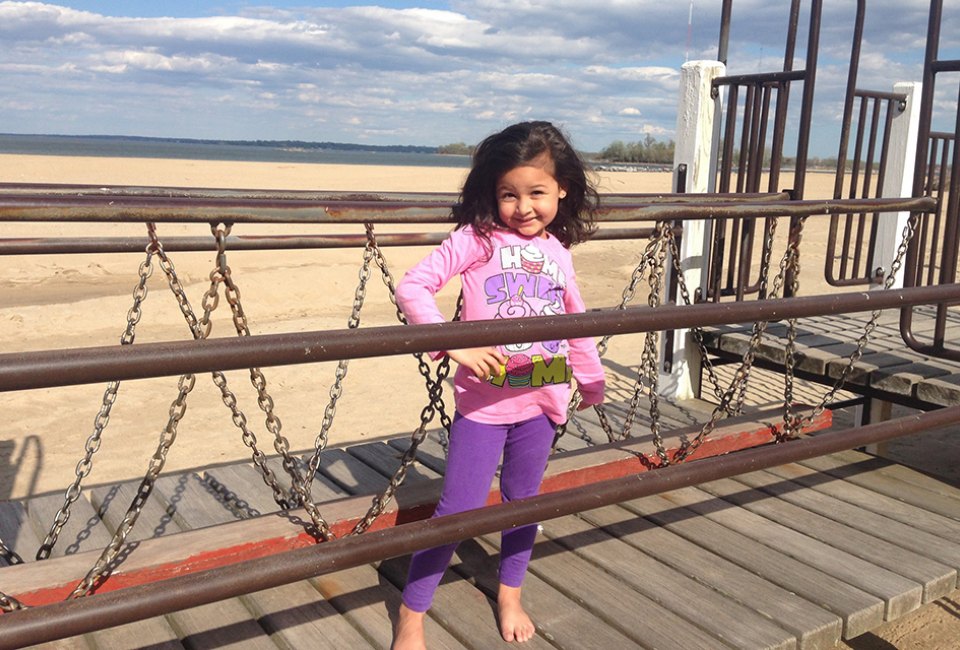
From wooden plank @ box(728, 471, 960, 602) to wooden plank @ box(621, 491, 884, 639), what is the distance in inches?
9.7

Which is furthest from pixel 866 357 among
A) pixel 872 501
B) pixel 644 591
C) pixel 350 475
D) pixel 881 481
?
pixel 350 475

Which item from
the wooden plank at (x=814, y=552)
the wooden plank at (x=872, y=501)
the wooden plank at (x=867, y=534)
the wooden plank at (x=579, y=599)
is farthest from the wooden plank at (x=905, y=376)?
the wooden plank at (x=579, y=599)

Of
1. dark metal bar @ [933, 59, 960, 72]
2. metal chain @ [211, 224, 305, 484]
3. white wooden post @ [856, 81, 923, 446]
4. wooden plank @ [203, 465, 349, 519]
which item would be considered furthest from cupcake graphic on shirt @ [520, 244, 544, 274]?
white wooden post @ [856, 81, 923, 446]

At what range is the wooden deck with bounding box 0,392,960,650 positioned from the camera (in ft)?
7.64

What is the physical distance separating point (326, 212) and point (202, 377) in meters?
5.39

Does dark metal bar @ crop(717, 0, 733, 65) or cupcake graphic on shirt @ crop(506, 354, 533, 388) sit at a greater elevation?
dark metal bar @ crop(717, 0, 733, 65)

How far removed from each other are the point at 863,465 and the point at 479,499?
7.21ft

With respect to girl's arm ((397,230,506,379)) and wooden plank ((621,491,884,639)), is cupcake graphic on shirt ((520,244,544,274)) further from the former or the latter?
wooden plank ((621,491,884,639))

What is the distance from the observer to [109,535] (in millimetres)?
2781

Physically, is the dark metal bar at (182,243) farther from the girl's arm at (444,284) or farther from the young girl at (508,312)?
the girl's arm at (444,284)

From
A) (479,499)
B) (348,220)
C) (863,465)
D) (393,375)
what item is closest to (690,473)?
(479,499)

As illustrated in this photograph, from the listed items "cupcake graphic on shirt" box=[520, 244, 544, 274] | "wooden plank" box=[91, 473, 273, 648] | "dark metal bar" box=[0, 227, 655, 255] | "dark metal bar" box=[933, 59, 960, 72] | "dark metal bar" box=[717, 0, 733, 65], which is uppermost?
"dark metal bar" box=[717, 0, 733, 65]

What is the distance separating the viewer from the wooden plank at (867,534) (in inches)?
109

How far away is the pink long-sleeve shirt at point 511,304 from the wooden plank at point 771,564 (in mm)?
892
